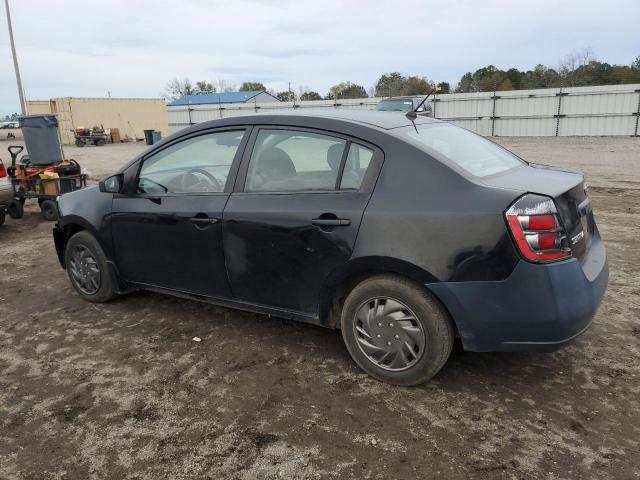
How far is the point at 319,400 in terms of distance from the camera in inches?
120

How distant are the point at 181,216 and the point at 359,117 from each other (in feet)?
4.88

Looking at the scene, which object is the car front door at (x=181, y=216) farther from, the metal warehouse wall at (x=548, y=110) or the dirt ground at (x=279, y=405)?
the metal warehouse wall at (x=548, y=110)

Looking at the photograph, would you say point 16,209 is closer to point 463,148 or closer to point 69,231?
point 69,231

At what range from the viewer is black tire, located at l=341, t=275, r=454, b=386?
2900 millimetres

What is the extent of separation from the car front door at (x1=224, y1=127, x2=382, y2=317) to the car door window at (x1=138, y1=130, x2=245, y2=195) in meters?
0.20

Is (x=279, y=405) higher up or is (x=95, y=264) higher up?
(x=95, y=264)

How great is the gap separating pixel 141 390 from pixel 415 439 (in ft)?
5.62

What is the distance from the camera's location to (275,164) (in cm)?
350

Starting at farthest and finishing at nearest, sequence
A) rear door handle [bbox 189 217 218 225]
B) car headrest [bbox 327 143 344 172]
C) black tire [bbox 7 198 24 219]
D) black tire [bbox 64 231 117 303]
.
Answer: black tire [bbox 7 198 24 219] → black tire [bbox 64 231 117 303] → rear door handle [bbox 189 217 218 225] → car headrest [bbox 327 143 344 172]

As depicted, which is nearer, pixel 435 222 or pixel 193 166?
pixel 435 222

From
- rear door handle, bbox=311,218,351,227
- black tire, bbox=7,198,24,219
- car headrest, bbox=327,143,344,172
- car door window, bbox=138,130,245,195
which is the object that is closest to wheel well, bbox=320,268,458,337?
rear door handle, bbox=311,218,351,227

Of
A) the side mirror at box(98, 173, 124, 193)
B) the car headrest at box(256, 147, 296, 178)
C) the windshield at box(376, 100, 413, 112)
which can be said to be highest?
the windshield at box(376, 100, 413, 112)

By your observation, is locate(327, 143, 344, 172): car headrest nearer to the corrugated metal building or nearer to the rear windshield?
the rear windshield

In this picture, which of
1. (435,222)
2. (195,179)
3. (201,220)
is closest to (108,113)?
(195,179)
